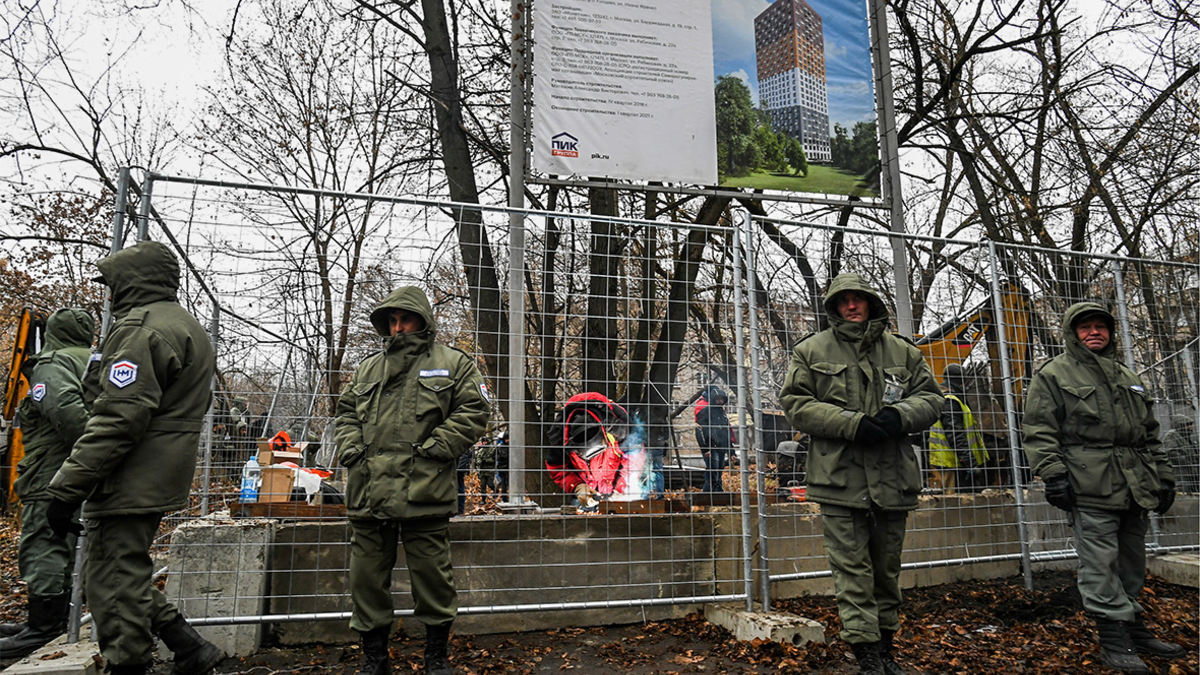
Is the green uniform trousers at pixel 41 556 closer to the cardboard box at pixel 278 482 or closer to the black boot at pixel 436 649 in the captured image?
the cardboard box at pixel 278 482

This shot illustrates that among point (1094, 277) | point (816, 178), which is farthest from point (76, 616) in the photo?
point (1094, 277)

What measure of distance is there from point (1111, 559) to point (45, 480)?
654 cm

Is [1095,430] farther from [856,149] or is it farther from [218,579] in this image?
[218,579]

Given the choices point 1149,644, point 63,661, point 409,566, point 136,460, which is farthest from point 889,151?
point 63,661

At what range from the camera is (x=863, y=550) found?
3.59 meters

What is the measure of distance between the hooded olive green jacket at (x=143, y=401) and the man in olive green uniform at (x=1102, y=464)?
4.71m

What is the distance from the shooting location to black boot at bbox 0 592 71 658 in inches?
166

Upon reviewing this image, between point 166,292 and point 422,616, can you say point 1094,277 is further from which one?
point 166,292

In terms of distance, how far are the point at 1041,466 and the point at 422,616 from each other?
3.64m

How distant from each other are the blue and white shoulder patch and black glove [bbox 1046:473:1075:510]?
4877 millimetres

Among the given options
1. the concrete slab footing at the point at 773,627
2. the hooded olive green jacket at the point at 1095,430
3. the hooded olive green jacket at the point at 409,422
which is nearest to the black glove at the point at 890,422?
the concrete slab footing at the point at 773,627

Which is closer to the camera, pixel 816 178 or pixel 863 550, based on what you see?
pixel 863 550

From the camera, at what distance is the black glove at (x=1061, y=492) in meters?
4.10

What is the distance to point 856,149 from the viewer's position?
759 cm
